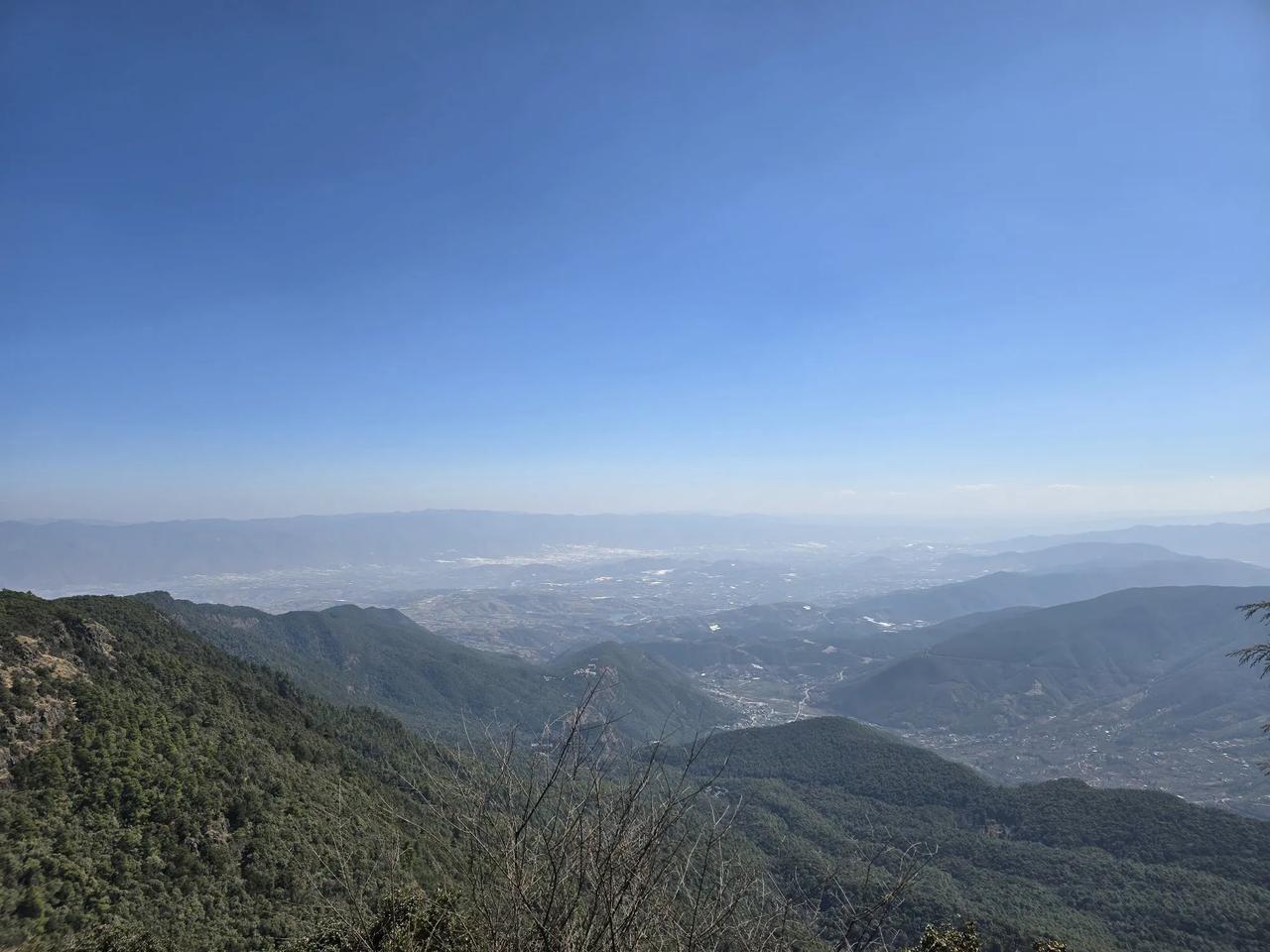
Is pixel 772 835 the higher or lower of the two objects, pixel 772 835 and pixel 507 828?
the lower

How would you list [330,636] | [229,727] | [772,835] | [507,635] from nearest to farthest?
[229,727]
[772,835]
[330,636]
[507,635]

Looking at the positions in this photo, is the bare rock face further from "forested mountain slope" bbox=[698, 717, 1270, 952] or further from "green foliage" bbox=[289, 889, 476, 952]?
"forested mountain slope" bbox=[698, 717, 1270, 952]

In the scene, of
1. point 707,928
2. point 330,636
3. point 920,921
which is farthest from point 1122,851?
point 330,636

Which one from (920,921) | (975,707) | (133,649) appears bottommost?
(975,707)

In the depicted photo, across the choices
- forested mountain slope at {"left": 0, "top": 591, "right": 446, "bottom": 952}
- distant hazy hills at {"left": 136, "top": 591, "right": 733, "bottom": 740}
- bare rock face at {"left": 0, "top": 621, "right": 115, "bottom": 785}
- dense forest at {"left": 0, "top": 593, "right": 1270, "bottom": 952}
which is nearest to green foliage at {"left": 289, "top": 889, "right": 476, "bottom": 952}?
dense forest at {"left": 0, "top": 593, "right": 1270, "bottom": 952}

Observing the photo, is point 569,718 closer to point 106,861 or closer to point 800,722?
point 106,861

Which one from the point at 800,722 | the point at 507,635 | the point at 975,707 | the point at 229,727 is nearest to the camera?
the point at 229,727
